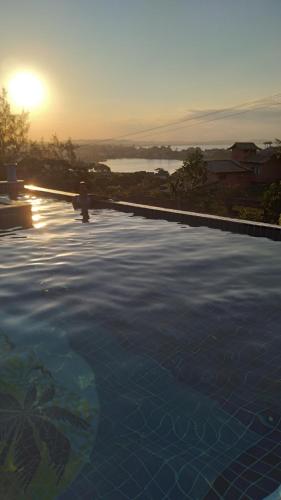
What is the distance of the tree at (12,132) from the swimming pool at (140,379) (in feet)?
107

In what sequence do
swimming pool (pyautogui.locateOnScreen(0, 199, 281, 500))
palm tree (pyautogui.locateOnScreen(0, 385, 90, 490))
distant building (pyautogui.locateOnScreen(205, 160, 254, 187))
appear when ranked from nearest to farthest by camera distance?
swimming pool (pyautogui.locateOnScreen(0, 199, 281, 500)) → palm tree (pyautogui.locateOnScreen(0, 385, 90, 490)) → distant building (pyautogui.locateOnScreen(205, 160, 254, 187))

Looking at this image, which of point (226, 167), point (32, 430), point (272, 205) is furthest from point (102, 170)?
point (32, 430)

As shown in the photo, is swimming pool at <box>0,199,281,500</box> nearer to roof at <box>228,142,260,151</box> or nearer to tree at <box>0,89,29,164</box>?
tree at <box>0,89,29,164</box>

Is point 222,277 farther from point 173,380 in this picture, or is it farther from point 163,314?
point 173,380

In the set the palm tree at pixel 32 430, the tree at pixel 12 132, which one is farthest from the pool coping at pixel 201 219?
the tree at pixel 12 132

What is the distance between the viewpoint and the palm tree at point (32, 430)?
3174mm

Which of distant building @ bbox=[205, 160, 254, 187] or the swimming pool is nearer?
the swimming pool

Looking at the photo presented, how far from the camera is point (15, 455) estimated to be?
3.22m

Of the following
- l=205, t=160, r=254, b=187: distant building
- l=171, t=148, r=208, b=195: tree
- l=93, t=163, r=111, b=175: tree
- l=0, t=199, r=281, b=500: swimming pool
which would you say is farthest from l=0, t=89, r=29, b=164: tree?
l=0, t=199, r=281, b=500: swimming pool

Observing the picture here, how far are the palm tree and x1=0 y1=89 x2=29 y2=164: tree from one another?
35435mm

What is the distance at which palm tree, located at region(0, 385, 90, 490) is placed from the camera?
10.4 feet

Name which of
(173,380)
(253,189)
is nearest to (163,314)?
(173,380)

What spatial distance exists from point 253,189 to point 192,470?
45.9 m

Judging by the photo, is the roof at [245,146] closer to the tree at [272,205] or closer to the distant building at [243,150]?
the distant building at [243,150]
